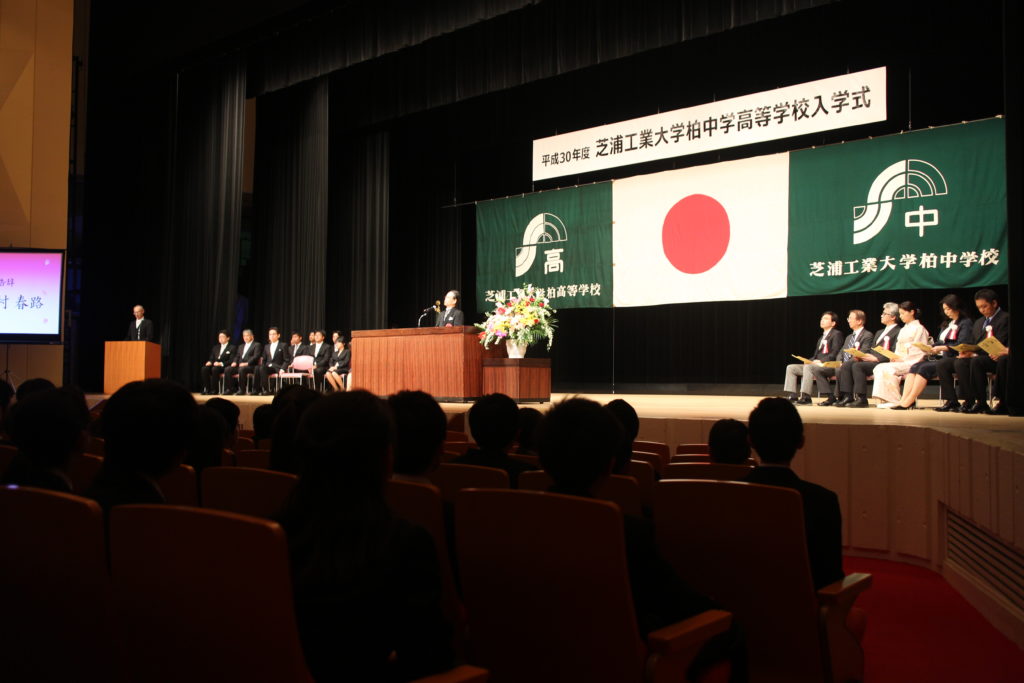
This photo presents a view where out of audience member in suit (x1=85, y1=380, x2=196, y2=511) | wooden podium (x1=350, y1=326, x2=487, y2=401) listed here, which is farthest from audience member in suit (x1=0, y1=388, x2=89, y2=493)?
wooden podium (x1=350, y1=326, x2=487, y2=401)

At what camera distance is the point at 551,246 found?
10219 mm

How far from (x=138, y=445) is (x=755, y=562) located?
3.89ft

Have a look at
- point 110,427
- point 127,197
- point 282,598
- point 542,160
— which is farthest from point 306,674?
point 127,197

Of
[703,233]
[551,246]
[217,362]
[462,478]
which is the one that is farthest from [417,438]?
[217,362]

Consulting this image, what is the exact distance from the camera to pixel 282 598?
3.40 ft

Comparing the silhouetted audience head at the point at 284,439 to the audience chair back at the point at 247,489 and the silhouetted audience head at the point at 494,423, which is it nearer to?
the audience chair back at the point at 247,489

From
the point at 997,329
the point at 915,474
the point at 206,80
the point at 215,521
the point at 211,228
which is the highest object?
the point at 206,80

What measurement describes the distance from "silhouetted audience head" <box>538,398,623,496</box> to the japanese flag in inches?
285

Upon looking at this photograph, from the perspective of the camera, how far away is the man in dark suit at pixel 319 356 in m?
10.4

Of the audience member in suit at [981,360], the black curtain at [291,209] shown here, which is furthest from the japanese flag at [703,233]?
the black curtain at [291,209]

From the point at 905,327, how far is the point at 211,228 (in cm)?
874

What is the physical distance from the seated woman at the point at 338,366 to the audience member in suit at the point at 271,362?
0.75m

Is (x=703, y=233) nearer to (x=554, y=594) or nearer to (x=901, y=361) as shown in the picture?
(x=901, y=361)

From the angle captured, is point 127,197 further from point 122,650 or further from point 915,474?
point 122,650
